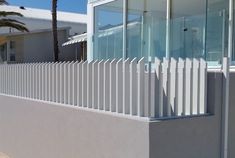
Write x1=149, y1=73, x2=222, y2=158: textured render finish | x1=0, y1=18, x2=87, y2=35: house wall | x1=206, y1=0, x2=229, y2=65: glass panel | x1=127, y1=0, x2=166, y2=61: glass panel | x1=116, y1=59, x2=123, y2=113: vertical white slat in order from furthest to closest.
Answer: x1=0, y1=18, x2=87, y2=35: house wall < x1=127, y1=0, x2=166, y2=61: glass panel < x1=206, y1=0, x2=229, y2=65: glass panel < x1=116, y1=59, x2=123, y2=113: vertical white slat < x1=149, y1=73, x2=222, y2=158: textured render finish

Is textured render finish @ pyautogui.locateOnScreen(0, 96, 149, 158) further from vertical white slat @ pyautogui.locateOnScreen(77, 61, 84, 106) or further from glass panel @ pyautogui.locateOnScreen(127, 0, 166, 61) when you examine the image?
glass panel @ pyautogui.locateOnScreen(127, 0, 166, 61)

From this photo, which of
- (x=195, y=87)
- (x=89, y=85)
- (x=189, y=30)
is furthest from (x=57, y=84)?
(x=189, y=30)

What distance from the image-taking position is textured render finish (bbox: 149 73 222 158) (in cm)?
457

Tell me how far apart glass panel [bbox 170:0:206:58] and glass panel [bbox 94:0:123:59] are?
87.0 inches

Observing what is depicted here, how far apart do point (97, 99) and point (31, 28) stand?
68.4 feet

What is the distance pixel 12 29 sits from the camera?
2381cm

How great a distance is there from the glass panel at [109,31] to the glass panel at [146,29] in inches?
16.6

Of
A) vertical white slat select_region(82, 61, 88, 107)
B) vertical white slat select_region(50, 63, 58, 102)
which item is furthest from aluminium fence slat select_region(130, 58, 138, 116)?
vertical white slat select_region(50, 63, 58, 102)

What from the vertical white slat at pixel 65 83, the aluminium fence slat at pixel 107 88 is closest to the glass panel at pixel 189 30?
the vertical white slat at pixel 65 83

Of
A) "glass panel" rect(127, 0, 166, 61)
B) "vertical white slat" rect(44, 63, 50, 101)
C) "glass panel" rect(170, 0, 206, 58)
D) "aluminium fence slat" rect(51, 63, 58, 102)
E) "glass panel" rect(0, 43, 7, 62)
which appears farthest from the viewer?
"glass panel" rect(0, 43, 7, 62)

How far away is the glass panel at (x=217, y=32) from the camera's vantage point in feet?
29.9

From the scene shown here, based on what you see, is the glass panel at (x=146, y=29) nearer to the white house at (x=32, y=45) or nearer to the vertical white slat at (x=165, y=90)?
the vertical white slat at (x=165, y=90)

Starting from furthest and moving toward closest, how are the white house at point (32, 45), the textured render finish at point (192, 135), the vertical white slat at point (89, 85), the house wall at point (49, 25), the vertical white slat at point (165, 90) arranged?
the house wall at point (49, 25) < the white house at point (32, 45) < the vertical white slat at point (89, 85) < the vertical white slat at point (165, 90) < the textured render finish at point (192, 135)

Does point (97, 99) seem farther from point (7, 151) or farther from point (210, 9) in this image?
point (210, 9)
